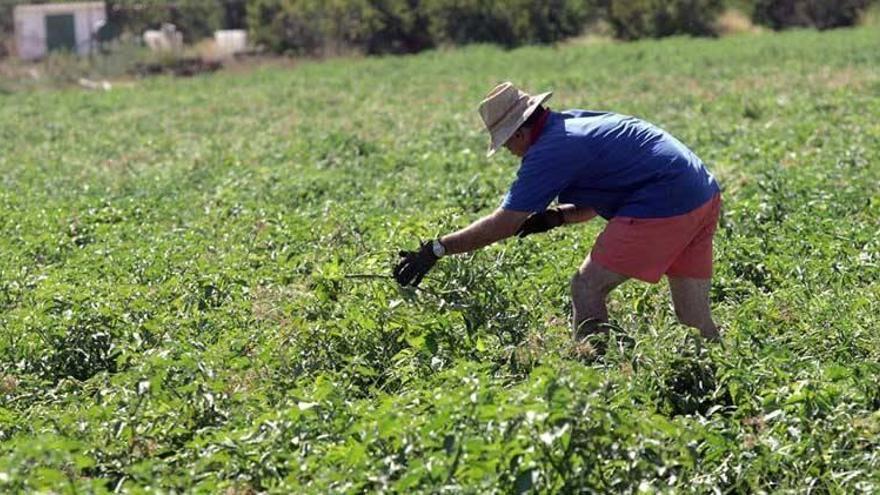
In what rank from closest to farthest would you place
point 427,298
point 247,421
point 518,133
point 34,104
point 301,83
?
point 247,421 < point 518,133 < point 427,298 < point 34,104 < point 301,83

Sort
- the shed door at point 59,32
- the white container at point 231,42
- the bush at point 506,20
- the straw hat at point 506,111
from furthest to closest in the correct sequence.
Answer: the shed door at point 59,32, the white container at point 231,42, the bush at point 506,20, the straw hat at point 506,111

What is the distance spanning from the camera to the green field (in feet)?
16.3

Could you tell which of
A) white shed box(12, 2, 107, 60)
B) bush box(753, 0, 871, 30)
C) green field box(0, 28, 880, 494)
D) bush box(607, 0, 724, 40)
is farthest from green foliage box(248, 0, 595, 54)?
green field box(0, 28, 880, 494)

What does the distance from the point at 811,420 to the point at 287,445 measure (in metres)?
2.06

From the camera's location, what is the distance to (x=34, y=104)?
99.6 ft

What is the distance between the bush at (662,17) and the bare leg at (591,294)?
4226 centimetres

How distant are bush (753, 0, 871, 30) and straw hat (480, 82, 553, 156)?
44426mm

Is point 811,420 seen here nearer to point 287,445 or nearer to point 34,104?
point 287,445

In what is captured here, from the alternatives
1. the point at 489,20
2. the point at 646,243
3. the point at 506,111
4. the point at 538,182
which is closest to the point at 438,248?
the point at 538,182

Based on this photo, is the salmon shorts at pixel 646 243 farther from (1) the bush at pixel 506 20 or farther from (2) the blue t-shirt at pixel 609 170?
(1) the bush at pixel 506 20

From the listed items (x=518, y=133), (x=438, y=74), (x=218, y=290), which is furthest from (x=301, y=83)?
(x=518, y=133)

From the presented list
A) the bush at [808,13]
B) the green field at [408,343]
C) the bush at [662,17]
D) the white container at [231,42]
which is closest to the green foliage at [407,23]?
the white container at [231,42]

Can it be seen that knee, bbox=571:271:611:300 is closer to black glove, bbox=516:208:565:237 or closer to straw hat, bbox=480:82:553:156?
black glove, bbox=516:208:565:237

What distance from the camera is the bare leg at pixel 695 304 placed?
686cm
